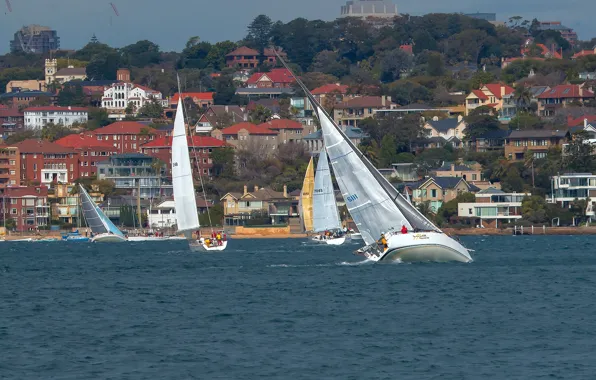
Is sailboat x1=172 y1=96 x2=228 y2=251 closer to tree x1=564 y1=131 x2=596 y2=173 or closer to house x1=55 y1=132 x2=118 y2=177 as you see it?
tree x1=564 y1=131 x2=596 y2=173

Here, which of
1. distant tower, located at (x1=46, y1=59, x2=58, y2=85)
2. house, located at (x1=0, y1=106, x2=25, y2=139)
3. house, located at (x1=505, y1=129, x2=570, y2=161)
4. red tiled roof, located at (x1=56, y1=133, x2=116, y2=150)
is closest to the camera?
house, located at (x1=505, y1=129, x2=570, y2=161)

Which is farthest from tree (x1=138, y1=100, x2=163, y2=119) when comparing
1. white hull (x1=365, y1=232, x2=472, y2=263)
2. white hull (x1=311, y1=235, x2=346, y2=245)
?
white hull (x1=365, y1=232, x2=472, y2=263)

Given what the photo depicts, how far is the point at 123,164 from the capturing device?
11781 cm

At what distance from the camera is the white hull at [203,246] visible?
6159 cm

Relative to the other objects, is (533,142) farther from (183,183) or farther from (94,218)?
(183,183)

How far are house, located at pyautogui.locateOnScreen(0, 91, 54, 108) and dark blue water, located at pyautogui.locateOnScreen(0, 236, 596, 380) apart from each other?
118801mm

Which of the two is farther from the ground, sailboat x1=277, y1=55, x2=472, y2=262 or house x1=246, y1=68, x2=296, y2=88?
house x1=246, y1=68, x2=296, y2=88

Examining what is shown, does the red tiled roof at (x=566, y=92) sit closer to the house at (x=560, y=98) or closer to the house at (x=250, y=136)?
the house at (x=560, y=98)

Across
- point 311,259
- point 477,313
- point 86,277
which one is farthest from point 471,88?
point 477,313

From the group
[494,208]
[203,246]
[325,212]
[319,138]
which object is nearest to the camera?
[203,246]

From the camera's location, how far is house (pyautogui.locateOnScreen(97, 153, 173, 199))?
11725cm

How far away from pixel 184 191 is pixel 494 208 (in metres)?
36.8

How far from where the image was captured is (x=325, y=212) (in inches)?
2876

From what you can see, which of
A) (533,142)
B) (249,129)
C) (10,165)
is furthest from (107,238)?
(249,129)
